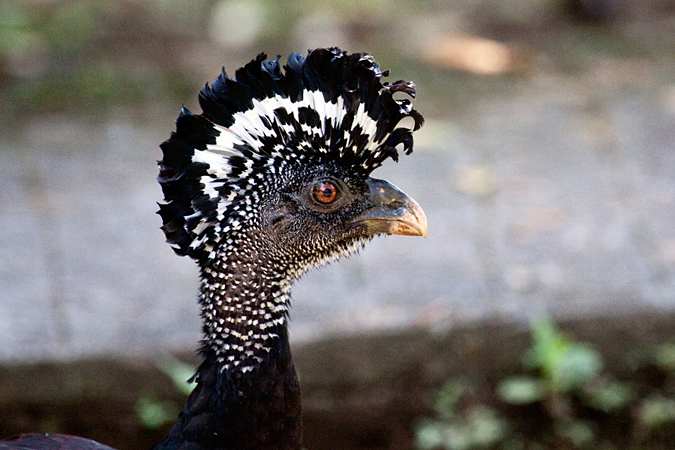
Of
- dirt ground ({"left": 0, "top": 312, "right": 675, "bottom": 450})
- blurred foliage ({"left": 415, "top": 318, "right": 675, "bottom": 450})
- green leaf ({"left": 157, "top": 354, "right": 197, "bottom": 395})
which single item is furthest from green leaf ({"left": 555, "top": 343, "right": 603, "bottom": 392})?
green leaf ({"left": 157, "top": 354, "right": 197, "bottom": 395})

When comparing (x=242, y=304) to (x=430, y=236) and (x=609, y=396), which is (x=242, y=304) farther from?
(x=430, y=236)

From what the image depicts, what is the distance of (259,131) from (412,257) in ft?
8.25

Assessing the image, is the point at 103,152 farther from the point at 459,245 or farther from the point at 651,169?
the point at 651,169

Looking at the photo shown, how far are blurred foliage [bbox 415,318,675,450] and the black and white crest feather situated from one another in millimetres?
2075

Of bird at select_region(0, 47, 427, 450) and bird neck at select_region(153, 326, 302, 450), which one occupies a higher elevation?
bird at select_region(0, 47, 427, 450)

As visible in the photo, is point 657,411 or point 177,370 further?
point 657,411

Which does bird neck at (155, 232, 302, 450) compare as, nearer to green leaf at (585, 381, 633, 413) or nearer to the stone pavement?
the stone pavement

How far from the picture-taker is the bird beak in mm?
2689

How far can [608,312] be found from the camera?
173 inches

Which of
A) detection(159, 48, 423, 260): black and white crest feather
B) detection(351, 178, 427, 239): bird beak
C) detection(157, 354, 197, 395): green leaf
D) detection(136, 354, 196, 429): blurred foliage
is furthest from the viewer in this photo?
detection(136, 354, 196, 429): blurred foliage

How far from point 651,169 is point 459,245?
1633 mm

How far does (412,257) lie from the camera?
16.1ft

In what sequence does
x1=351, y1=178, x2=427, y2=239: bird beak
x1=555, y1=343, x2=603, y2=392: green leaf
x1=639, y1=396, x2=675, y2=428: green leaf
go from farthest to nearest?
x1=639, y1=396, x2=675, y2=428: green leaf → x1=555, y1=343, x2=603, y2=392: green leaf → x1=351, y1=178, x2=427, y2=239: bird beak

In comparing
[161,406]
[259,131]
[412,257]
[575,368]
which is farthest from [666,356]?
[259,131]
